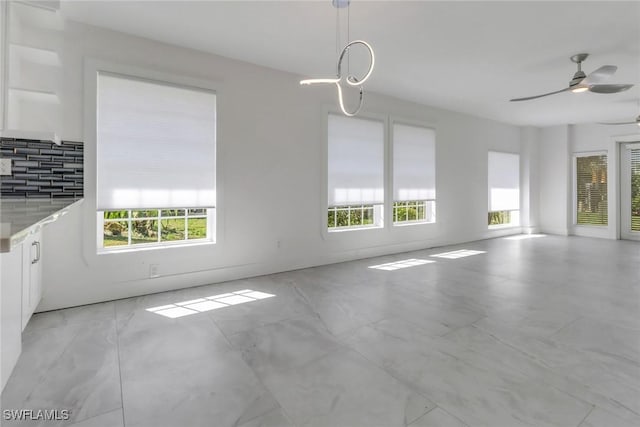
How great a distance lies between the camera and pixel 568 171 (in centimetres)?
817

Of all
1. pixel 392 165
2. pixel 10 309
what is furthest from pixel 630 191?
pixel 10 309

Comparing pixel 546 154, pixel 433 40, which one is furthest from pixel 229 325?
pixel 546 154

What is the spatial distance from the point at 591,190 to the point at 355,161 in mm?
6814

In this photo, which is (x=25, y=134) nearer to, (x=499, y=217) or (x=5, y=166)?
(x=5, y=166)

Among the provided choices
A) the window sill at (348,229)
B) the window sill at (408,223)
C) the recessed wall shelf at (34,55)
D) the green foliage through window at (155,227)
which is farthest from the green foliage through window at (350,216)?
the recessed wall shelf at (34,55)

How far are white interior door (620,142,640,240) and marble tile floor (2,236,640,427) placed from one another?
494cm

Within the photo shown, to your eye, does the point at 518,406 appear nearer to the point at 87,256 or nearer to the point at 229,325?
the point at 229,325

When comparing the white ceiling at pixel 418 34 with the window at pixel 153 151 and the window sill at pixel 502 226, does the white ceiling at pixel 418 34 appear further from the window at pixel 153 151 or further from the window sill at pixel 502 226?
the window sill at pixel 502 226

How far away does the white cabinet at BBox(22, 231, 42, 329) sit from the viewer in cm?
226

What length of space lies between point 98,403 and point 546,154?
10282mm

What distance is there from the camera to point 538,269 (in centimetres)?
468

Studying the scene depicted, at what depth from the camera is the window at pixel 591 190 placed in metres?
7.76

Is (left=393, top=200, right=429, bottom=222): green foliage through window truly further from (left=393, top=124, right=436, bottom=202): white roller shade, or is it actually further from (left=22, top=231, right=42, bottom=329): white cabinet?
(left=22, top=231, right=42, bottom=329): white cabinet

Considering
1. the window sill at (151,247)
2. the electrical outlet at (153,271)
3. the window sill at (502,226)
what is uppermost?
the window sill at (502,226)
